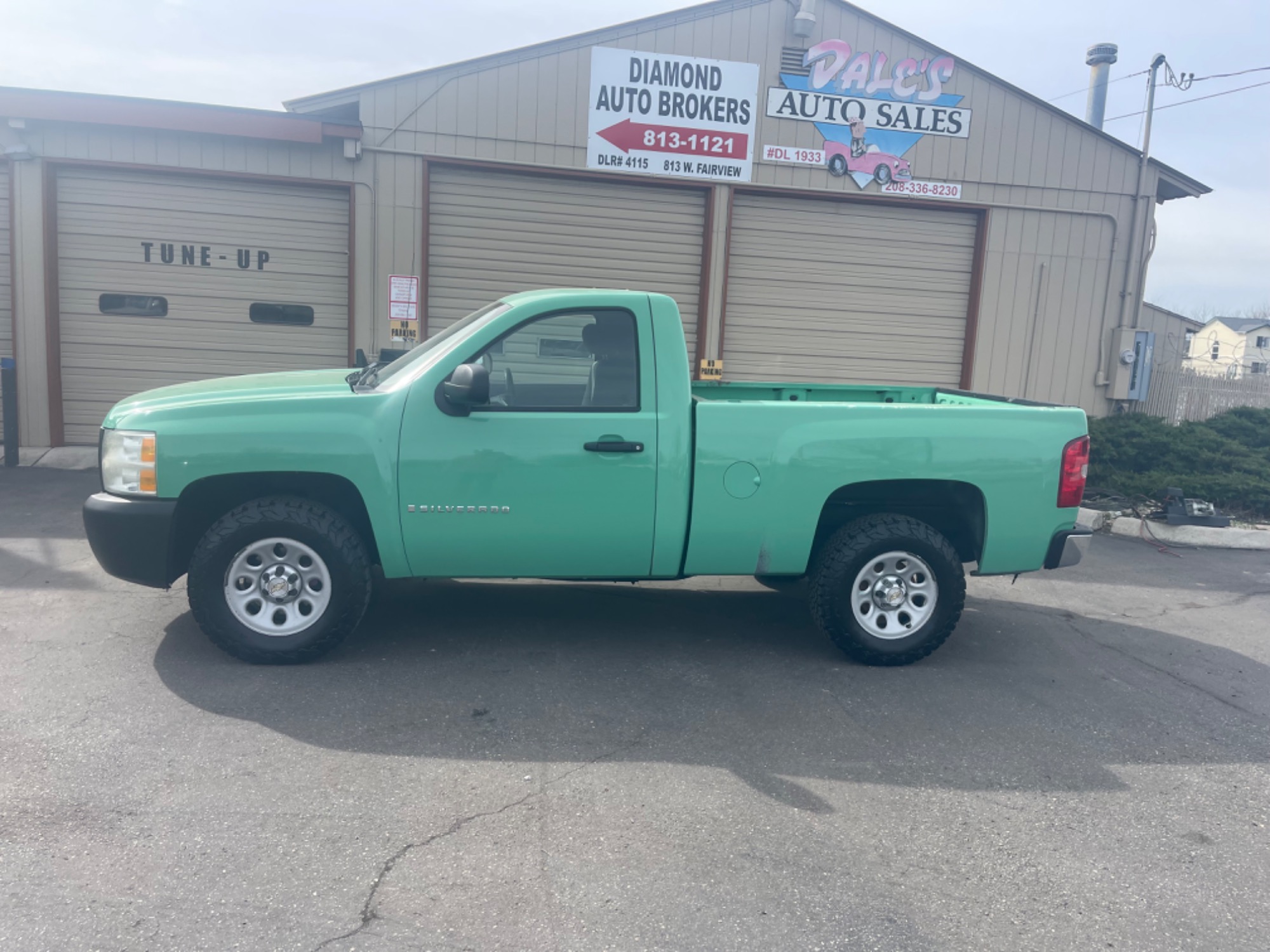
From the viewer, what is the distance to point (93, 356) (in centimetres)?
1097

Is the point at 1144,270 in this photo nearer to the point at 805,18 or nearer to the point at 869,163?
the point at 869,163

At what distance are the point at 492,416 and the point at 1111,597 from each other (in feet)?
16.5

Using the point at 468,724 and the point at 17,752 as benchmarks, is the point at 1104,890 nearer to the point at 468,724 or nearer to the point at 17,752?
the point at 468,724

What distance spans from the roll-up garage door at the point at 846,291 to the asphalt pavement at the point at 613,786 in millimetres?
6765

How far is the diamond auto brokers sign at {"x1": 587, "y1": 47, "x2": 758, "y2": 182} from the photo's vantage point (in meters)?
11.4

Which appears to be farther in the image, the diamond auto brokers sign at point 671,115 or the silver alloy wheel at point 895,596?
the diamond auto brokers sign at point 671,115

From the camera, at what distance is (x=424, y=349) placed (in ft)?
17.8

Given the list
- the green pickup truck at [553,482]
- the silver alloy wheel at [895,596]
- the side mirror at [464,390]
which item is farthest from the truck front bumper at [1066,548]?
the side mirror at [464,390]

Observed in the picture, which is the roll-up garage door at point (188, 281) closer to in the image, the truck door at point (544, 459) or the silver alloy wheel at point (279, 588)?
the silver alloy wheel at point (279, 588)

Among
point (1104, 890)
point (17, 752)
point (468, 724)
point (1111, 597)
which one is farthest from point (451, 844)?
point (1111, 597)

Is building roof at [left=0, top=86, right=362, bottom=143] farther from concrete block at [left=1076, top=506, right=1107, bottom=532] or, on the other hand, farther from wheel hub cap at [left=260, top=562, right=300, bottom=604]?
concrete block at [left=1076, top=506, right=1107, bottom=532]

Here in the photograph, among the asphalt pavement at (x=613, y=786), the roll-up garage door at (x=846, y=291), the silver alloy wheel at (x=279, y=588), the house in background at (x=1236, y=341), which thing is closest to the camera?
the asphalt pavement at (x=613, y=786)

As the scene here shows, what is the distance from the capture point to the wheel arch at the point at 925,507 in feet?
17.9

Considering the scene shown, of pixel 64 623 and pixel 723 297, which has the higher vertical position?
pixel 723 297
